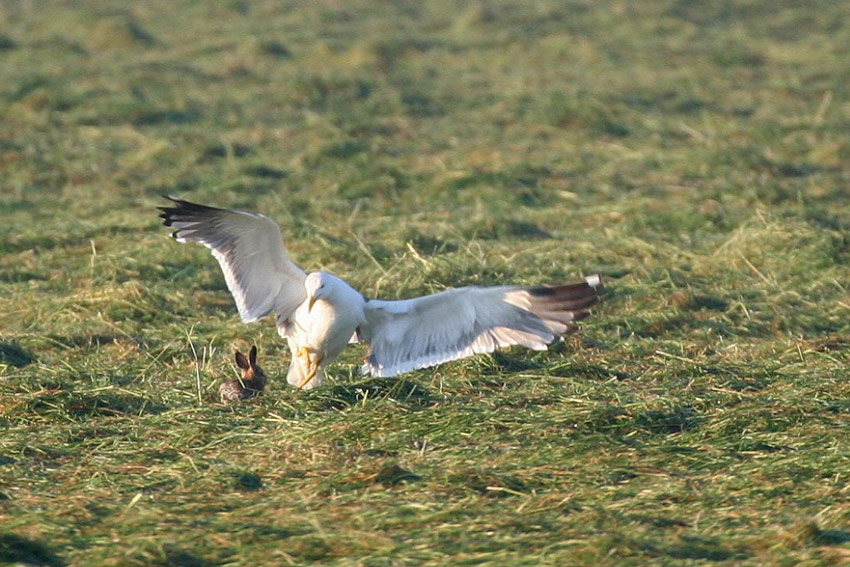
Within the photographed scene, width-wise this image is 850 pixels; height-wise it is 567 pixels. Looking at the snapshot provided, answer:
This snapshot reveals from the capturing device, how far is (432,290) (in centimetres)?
818

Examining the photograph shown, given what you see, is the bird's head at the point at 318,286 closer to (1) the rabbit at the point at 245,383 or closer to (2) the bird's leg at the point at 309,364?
(2) the bird's leg at the point at 309,364

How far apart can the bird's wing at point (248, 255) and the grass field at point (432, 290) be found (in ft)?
1.10

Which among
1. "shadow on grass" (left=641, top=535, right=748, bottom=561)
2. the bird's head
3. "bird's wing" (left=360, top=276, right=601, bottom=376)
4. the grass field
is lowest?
the grass field

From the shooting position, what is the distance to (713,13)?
21.1 m

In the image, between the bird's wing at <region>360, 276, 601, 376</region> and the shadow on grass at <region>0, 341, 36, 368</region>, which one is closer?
the bird's wing at <region>360, 276, 601, 376</region>

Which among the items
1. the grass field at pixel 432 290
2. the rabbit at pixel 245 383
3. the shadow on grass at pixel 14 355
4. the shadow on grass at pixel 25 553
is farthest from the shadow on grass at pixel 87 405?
the shadow on grass at pixel 25 553

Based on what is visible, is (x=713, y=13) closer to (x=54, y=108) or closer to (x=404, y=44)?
(x=404, y=44)

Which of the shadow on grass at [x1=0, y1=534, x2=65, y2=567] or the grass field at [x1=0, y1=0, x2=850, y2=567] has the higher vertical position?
the shadow on grass at [x1=0, y1=534, x2=65, y2=567]

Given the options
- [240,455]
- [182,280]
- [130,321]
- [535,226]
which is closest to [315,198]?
[535,226]

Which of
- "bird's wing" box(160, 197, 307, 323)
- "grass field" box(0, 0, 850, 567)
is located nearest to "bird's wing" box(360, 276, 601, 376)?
"grass field" box(0, 0, 850, 567)

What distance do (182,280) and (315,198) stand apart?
2387mm

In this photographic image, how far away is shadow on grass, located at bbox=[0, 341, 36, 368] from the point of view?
698cm

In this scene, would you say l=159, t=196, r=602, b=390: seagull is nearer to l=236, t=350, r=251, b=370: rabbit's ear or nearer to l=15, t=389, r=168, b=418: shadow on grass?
l=236, t=350, r=251, b=370: rabbit's ear

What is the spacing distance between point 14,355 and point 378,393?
181cm
